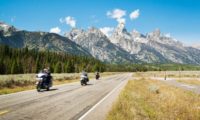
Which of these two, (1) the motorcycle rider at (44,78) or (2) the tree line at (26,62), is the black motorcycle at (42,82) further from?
Result: (2) the tree line at (26,62)

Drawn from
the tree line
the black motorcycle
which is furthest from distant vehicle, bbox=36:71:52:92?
the tree line

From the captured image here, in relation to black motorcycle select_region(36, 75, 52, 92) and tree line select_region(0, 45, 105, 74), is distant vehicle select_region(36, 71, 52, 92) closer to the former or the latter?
black motorcycle select_region(36, 75, 52, 92)

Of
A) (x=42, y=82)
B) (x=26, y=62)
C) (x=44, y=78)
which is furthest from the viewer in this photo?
(x=26, y=62)

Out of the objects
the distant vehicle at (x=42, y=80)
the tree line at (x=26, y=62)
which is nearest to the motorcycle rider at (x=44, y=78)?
the distant vehicle at (x=42, y=80)

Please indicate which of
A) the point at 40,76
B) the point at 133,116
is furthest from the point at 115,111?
the point at 40,76

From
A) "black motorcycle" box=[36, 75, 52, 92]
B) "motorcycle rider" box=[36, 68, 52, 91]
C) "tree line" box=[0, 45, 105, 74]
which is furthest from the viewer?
"tree line" box=[0, 45, 105, 74]

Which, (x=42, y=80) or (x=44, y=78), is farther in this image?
(x=44, y=78)

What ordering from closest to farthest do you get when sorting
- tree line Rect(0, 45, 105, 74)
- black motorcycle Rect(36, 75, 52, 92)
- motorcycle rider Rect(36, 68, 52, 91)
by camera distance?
black motorcycle Rect(36, 75, 52, 92) → motorcycle rider Rect(36, 68, 52, 91) → tree line Rect(0, 45, 105, 74)

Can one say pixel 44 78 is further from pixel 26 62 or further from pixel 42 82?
pixel 26 62

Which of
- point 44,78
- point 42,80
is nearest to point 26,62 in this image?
point 44,78

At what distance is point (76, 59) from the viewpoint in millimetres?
187750

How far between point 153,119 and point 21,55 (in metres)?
141

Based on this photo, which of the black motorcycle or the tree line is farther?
the tree line

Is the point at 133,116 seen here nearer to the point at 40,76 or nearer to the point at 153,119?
the point at 153,119
